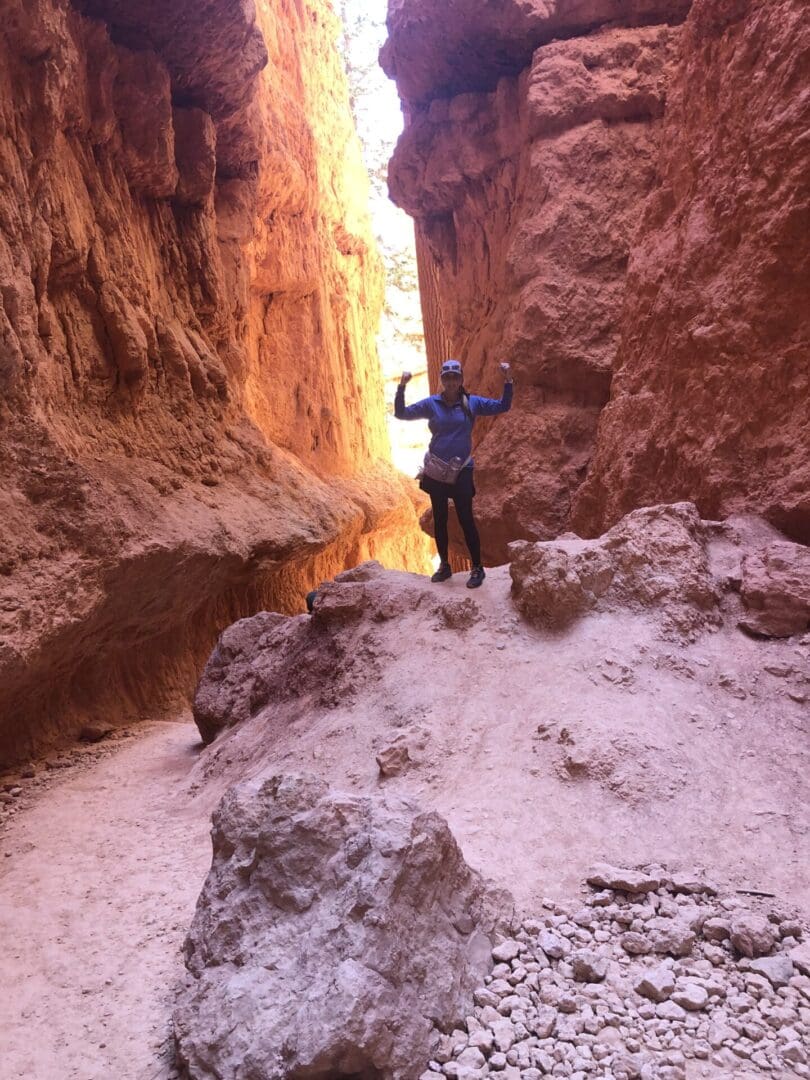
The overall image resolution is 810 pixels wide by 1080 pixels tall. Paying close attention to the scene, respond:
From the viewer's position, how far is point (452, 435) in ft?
19.3

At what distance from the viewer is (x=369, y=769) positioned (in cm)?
449

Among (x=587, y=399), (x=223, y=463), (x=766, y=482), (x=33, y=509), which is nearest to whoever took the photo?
(x=766, y=482)

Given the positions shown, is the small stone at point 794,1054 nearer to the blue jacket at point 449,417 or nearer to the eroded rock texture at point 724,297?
the eroded rock texture at point 724,297

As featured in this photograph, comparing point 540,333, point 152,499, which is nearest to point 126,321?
point 152,499

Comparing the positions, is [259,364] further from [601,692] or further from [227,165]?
[601,692]

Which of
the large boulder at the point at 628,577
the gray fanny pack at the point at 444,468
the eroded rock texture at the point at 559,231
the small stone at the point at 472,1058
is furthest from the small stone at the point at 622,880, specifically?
the eroded rock texture at the point at 559,231

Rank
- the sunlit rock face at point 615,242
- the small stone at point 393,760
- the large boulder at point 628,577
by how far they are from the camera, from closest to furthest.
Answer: the small stone at point 393,760, the large boulder at point 628,577, the sunlit rock face at point 615,242

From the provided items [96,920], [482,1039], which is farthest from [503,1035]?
[96,920]

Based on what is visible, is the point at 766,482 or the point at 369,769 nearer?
the point at 369,769

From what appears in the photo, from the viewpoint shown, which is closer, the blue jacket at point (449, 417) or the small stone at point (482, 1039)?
the small stone at point (482, 1039)

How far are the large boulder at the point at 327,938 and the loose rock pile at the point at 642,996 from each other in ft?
0.43

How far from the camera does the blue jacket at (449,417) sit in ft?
19.3

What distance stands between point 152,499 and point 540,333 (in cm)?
429

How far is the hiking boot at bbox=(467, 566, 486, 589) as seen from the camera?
5609mm
